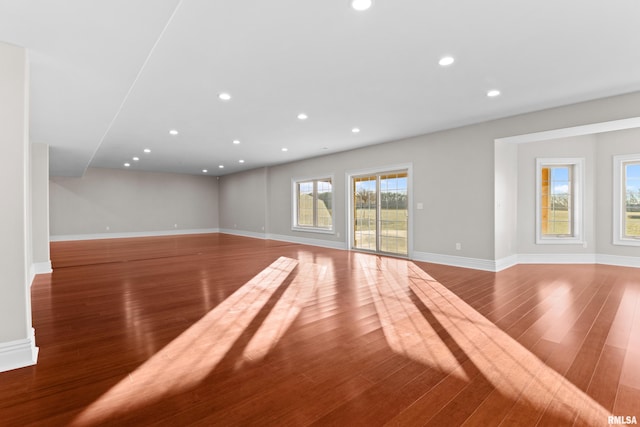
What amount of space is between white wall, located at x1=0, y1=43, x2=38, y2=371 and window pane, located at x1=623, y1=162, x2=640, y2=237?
891 cm

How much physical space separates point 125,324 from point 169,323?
0.43 m

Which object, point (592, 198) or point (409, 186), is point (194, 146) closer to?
point (409, 186)

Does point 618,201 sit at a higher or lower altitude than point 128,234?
higher

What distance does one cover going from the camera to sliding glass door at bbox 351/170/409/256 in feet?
23.2

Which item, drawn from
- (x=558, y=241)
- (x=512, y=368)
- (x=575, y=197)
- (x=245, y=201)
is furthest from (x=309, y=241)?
(x=512, y=368)

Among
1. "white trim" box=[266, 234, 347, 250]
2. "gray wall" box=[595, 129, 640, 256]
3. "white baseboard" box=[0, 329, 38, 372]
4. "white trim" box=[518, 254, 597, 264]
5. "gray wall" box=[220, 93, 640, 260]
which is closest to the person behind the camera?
"white baseboard" box=[0, 329, 38, 372]

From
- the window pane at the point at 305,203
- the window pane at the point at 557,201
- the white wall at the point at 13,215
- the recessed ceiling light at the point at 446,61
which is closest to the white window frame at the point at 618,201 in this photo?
the window pane at the point at 557,201

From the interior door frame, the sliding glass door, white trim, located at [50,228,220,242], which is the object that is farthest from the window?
white trim, located at [50,228,220,242]

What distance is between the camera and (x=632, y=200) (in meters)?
5.98

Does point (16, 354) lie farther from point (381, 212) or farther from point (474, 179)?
point (381, 212)

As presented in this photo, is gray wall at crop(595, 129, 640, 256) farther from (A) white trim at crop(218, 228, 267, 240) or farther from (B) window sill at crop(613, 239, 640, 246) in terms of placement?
(A) white trim at crop(218, 228, 267, 240)

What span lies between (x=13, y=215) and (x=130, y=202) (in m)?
11.2

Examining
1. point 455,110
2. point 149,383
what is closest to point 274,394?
point 149,383

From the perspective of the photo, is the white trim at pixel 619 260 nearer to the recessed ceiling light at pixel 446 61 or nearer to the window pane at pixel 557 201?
the window pane at pixel 557 201
